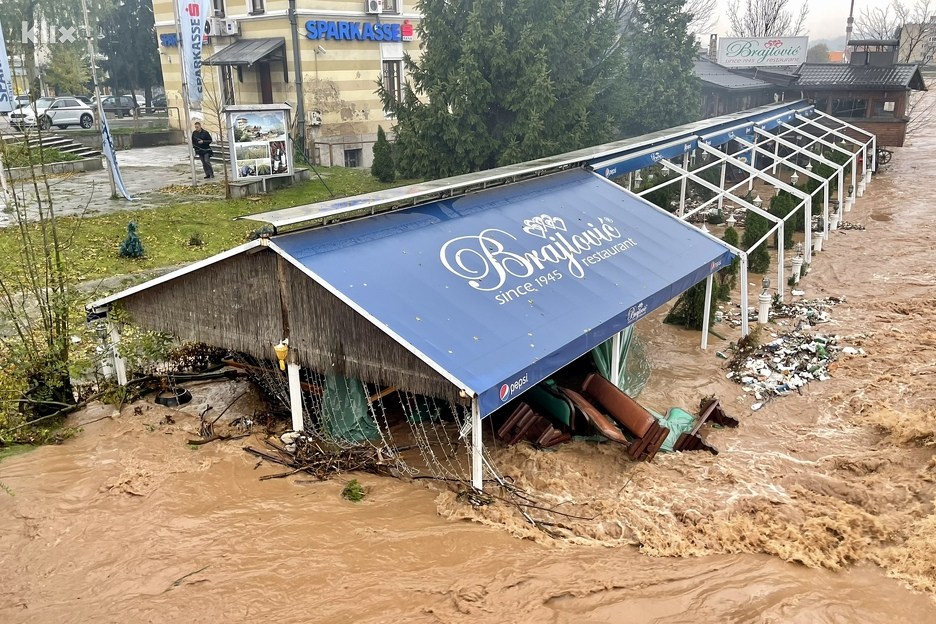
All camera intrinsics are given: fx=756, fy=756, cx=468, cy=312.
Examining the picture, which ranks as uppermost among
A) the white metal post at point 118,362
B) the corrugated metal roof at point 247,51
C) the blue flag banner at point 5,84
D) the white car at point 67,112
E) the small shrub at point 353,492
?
the corrugated metal roof at point 247,51

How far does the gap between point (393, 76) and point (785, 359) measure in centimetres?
2298

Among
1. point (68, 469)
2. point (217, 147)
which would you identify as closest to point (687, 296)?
point (68, 469)

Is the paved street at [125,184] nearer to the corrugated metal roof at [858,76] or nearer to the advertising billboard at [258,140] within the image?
the advertising billboard at [258,140]

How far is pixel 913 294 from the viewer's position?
54.7 feet

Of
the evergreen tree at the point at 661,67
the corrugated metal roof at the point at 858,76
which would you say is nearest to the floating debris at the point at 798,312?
the evergreen tree at the point at 661,67

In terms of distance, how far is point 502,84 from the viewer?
22672 millimetres

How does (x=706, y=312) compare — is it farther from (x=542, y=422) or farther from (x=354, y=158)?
(x=354, y=158)

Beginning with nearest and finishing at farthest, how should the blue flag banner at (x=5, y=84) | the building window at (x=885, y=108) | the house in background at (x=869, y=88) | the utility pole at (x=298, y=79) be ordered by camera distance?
1. the blue flag banner at (x=5, y=84)
2. the utility pole at (x=298, y=79)
3. the house in background at (x=869, y=88)
4. the building window at (x=885, y=108)

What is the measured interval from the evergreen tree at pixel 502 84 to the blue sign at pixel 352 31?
243 inches

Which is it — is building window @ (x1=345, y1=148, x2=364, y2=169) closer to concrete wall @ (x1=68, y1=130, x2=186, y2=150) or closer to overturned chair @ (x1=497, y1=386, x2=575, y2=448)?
concrete wall @ (x1=68, y1=130, x2=186, y2=150)

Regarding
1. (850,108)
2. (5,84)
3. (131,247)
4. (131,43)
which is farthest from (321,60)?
(850,108)

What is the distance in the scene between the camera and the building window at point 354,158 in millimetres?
30453

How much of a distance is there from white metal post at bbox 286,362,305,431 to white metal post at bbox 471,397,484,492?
2352mm

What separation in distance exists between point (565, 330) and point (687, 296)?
21.2ft
